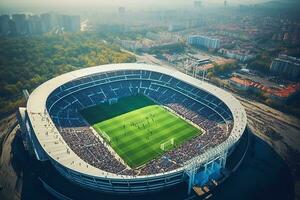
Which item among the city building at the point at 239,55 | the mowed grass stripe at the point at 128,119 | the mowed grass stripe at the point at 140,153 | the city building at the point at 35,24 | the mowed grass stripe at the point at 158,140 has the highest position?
the city building at the point at 35,24

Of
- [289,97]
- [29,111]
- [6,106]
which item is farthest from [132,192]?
[289,97]

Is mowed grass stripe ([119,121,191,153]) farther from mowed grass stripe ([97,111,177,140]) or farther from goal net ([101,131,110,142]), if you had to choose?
goal net ([101,131,110,142])

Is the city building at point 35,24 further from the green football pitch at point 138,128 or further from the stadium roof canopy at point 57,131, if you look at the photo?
the green football pitch at point 138,128

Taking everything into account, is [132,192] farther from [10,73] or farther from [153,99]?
[10,73]

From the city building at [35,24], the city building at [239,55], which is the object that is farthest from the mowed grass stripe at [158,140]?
the city building at [35,24]

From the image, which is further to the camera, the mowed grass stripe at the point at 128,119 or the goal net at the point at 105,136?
the mowed grass stripe at the point at 128,119

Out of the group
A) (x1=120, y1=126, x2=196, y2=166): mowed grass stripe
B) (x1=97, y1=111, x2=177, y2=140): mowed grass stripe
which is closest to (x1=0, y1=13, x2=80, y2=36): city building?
(x1=97, y1=111, x2=177, y2=140): mowed grass stripe
